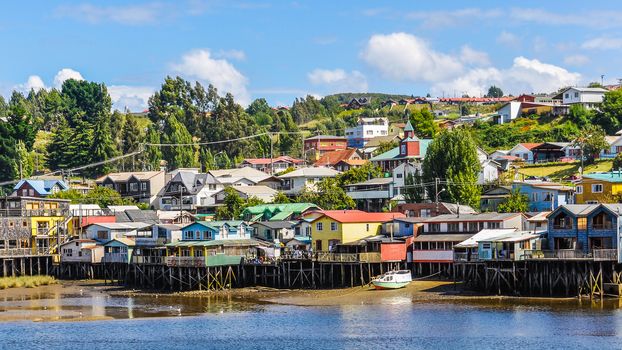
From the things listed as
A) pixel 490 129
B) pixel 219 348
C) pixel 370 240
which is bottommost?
pixel 219 348

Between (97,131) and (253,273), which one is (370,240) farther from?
(97,131)

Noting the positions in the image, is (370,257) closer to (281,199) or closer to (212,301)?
(212,301)

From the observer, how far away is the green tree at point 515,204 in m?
91.0

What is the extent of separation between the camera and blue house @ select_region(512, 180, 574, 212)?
93.6 metres

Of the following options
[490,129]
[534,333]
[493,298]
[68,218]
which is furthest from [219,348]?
[490,129]

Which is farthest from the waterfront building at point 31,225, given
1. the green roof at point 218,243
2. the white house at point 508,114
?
the white house at point 508,114

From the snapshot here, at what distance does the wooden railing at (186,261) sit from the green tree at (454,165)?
3018 cm

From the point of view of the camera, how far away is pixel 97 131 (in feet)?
507

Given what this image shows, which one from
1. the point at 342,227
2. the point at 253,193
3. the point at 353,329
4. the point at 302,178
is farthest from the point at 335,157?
the point at 353,329

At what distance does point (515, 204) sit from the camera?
301ft

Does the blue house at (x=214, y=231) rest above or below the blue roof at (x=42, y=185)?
below

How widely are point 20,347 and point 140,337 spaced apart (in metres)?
7.05

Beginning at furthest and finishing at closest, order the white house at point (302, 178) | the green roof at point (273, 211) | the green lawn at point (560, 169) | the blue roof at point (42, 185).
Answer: the white house at point (302, 178)
the blue roof at point (42, 185)
the green lawn at point (560, 169)
the green roof at point (273, 211)

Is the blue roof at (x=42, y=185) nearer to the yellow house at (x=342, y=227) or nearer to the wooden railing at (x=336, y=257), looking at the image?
the yellow house at (x=342, y=227)
